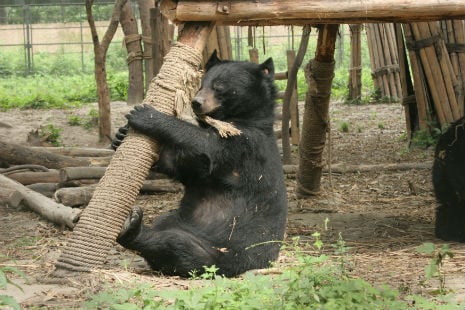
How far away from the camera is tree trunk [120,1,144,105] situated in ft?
46.5

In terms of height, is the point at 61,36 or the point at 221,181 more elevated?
the point at 61,36

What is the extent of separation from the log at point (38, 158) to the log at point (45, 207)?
105 centimetres

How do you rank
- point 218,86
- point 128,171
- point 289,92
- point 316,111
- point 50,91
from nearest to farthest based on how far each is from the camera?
1. point 128,171
2. point 218,86
3. point 316,111
4. point 289,92
5. point 50,91

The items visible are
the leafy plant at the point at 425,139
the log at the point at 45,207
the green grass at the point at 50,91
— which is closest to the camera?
the log at the point at 45,207

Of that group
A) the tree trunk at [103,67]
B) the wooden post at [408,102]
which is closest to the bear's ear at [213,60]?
the tree trunk at [103,67]

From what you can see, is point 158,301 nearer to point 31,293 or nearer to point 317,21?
point 31,293

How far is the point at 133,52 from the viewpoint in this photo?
1424 centimetres

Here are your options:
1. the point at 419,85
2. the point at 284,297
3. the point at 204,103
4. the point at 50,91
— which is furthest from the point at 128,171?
the point at 50,91

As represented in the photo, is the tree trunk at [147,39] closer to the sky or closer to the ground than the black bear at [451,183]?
closer to the sky

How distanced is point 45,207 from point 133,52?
6.90 meters

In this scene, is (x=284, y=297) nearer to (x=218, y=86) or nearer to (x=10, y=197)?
(x=218, y=86)

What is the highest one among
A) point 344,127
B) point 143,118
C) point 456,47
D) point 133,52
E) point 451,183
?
point 133,52

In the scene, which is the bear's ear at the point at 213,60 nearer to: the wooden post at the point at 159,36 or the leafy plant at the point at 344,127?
the wooden post at the point at 159,36

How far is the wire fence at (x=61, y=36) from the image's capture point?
25906 mm
